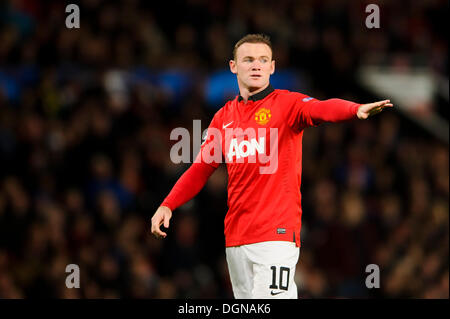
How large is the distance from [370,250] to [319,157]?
6.93ft

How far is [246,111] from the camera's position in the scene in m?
5.56

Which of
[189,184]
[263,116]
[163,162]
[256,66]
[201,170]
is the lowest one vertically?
[163,162]

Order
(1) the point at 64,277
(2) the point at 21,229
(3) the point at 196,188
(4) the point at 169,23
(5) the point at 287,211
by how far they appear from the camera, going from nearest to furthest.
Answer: (5) the point at 287,211, (3) the point at 196,188, (1) the point at 64,277, (2) the point at 21,229, (4) the point at 169,23

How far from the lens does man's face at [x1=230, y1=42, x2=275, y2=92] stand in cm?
545

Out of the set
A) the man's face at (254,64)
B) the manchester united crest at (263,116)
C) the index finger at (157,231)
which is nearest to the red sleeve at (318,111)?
the manchester united crest at (263,116)

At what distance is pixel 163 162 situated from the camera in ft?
37.3

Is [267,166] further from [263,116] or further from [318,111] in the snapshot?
[318,111]

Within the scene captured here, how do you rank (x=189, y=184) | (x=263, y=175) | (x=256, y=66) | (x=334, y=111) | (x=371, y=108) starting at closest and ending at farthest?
1. (x=371, y=108)
2. (x=334, y=111)
3. (x=263, y=175)
4. (x=256, y=66)
5. (x=189, y=184)

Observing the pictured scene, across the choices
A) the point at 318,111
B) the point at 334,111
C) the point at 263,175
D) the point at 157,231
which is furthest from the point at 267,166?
the point at 157,231

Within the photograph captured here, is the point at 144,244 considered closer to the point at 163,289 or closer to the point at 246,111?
the point at 163,289

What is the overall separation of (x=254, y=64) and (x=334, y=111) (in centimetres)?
76

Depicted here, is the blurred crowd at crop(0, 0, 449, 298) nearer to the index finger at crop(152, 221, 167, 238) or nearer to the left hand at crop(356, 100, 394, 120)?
the index finger at crop(152, 221, 167, 238)

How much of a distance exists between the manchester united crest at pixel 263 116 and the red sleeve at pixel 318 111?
17 cm

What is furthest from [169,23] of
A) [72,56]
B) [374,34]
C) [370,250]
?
[370,250]
